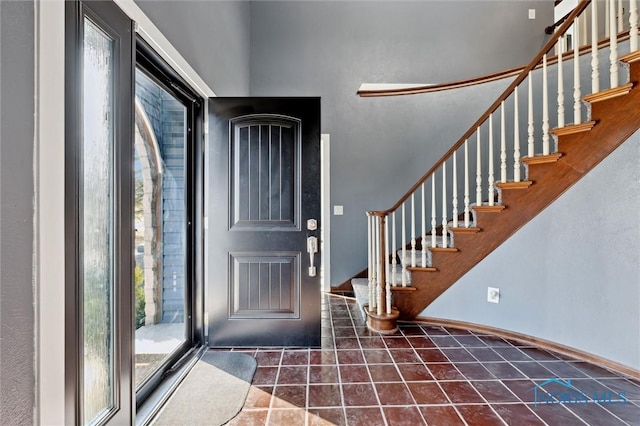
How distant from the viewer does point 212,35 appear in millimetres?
2383

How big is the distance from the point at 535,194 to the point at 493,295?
35.6 inches

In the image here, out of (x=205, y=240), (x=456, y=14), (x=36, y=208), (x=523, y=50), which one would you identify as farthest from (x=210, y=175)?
(x=523, y=50)

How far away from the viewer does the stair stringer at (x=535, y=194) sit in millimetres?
1924

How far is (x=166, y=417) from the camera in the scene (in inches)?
63.1

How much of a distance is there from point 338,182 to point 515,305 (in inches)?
90.3

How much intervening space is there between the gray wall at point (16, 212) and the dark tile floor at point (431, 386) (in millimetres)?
1051

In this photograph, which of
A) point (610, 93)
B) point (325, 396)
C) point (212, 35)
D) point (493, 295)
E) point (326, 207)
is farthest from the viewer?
point (326, 207)

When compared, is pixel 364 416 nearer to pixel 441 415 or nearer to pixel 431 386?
pixel 441 415

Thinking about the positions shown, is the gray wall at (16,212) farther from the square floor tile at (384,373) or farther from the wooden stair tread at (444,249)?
the wooden stair tread at (444,249)

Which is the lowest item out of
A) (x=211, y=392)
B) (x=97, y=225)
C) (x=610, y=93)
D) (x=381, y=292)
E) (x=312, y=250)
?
(x=211, y=392)

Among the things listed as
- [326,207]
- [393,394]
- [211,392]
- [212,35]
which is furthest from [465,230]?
[212,35]

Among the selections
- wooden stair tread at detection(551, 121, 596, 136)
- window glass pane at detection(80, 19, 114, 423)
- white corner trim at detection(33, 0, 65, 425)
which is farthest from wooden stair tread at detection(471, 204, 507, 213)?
white corner trim at detection(33, 0, 65, 425)

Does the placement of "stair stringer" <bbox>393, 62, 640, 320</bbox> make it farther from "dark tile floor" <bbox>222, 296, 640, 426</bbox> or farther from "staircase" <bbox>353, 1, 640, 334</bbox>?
"dark tile floor" <bbox>222, 296, 640, 426</bbox>

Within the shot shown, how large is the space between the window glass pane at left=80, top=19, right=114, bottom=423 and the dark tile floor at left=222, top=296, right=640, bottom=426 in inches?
28.1
